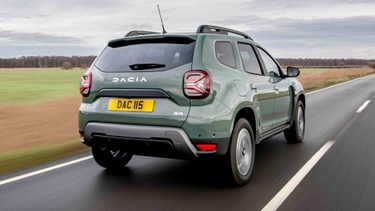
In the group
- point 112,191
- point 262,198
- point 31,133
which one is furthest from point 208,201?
point 31,133

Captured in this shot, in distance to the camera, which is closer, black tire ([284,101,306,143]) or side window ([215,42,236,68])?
side window ([215,42,236,68])

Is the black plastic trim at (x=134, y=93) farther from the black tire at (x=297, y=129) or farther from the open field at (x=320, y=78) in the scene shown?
the open field at (x=320, y=78)

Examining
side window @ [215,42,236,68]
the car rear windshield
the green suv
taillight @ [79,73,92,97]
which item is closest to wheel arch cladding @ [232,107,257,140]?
the green suv

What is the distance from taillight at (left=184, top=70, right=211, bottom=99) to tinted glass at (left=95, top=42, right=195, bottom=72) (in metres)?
0.18

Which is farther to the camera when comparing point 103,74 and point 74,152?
point 74,152

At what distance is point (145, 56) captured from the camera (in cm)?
480

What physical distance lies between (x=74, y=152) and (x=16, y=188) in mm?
2238

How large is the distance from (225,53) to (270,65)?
1664 mm

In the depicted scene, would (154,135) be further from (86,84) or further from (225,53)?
(225,53)

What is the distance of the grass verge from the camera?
20.4ft

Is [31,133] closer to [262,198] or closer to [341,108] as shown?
[262,198]

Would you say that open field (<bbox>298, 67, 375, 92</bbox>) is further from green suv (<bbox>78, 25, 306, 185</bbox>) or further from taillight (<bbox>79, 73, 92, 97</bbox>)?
taillight (<bbox>79, 73, 92, 97</bbox>)

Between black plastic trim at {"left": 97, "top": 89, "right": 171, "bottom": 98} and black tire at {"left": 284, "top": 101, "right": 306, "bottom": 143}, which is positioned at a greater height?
black plastic trim at {"left": 97, "top": 89, "right": 171, "bottom": 98}

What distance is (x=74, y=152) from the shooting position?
23.3ft
